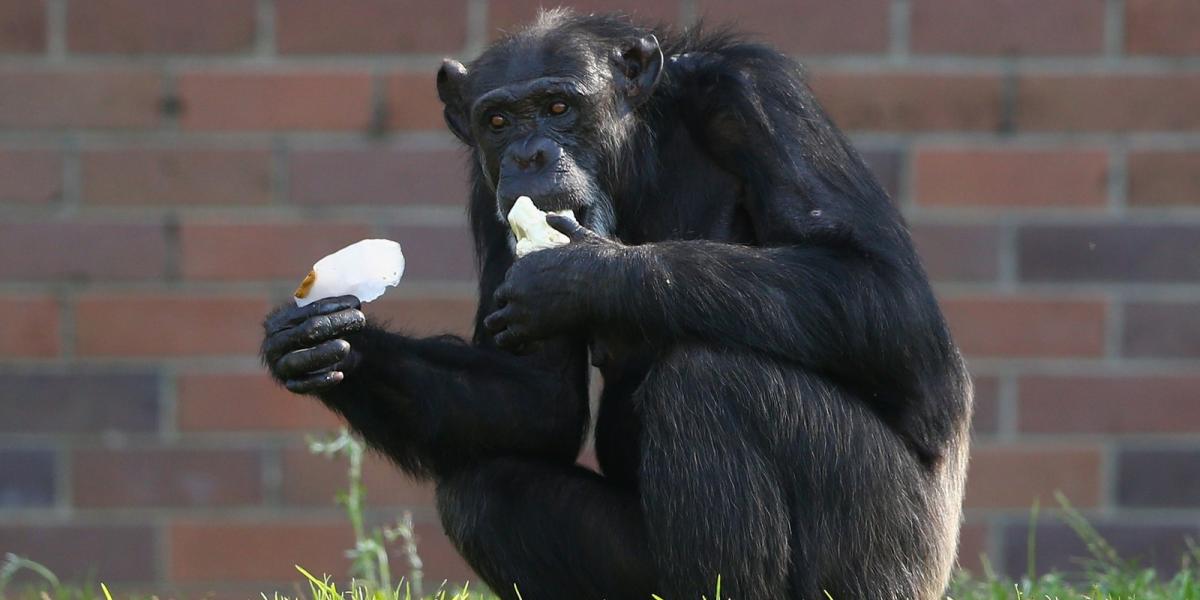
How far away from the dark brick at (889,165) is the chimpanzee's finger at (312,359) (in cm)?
264

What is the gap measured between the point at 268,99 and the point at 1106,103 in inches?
112

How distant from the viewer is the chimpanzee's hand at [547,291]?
15.4ft

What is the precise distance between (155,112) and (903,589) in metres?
3.38

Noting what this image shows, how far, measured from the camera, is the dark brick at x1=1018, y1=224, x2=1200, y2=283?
22.6 ft

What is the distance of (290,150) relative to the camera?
6980mm

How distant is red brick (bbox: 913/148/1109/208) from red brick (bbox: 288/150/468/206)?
67.9 inches

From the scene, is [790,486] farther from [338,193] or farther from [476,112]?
[338,193]

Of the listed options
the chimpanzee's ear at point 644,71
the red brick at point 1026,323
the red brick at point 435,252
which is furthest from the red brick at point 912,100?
the chimpanzee's ear at point 644,71

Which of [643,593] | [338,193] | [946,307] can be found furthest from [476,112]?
[946,307]

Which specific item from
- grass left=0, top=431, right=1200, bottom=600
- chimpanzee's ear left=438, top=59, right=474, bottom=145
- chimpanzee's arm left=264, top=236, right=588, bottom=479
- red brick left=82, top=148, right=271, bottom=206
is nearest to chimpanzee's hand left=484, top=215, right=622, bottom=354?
chimpanzee's arm left=264, top=236, right=588, bottom=479

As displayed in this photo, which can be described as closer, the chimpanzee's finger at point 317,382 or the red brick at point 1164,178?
the chimpanzee's finger at point 317,382

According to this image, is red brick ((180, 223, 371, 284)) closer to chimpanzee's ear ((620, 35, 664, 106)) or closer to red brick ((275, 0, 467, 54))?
red brick ((275, 0, 467, 54))

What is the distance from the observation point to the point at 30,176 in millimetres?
6984

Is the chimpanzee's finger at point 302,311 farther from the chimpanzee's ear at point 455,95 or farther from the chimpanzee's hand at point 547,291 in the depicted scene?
the chimpanzee's ear at point 455,95
